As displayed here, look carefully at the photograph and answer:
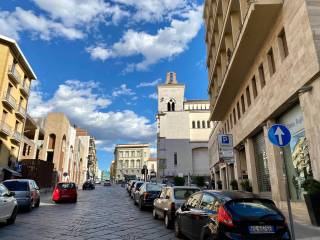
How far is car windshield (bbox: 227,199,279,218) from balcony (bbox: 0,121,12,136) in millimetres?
30048

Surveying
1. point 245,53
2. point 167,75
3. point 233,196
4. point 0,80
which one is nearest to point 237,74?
point 245,53

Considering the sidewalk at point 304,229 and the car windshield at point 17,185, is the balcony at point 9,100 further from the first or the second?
the sidewalk at point 304,229

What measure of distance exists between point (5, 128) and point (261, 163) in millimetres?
26373

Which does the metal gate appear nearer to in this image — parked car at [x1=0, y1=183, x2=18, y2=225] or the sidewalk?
the sidewalk

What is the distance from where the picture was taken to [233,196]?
584cm

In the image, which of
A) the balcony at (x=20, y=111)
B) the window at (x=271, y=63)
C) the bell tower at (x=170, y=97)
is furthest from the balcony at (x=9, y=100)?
the bell tower at (x=170, y=97)

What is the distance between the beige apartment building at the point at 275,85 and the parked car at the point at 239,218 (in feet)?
5.01

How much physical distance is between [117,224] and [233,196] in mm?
6349

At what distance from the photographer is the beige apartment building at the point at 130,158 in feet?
436

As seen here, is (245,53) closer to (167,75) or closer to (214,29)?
(214,29)

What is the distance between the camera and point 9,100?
31.7 m

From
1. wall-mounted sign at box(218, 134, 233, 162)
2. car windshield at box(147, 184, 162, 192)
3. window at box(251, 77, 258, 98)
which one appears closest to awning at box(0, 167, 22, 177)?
car windshield at box(147, 184, 162, 192)

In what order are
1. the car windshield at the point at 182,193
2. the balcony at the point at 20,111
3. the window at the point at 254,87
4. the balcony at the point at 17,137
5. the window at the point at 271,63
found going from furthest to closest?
1. the balcony at the point at 20,111
2. the balcony at the point at 17,137
3. the window at the point at 254,87
4. the window at the point at 271,63
5. the car windshield at the point at 182,193

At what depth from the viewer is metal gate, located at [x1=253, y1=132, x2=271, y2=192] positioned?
656 inches
